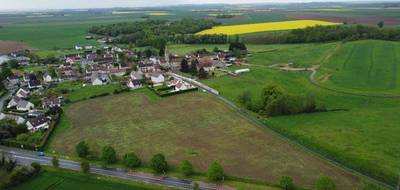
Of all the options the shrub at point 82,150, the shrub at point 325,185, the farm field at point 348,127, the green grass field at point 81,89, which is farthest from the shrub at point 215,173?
the green grass field at point 81,89

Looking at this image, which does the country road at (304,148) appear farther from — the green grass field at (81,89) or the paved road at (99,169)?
the green grass field at (81,89)

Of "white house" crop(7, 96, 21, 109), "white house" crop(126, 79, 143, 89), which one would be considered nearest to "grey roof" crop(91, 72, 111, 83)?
"white house" crop(126, 79, 143, 89)

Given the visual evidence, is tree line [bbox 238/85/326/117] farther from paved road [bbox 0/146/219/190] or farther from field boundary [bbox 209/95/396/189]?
paved road [bbox 0/146/219/190]

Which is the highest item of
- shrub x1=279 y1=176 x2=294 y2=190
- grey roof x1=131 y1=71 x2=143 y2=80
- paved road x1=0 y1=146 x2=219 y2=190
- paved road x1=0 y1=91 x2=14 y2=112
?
grey roof x1=131 y1=71 x2=143 y2=80

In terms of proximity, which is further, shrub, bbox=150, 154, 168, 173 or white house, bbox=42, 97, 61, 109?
white house, bbox=42, 97, 61, 109

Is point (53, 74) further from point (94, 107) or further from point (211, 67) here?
point (211, 67)

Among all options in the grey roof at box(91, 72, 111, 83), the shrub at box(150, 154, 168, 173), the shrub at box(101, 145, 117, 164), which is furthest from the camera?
the grey roof at box(91, 72, 111, 83)
